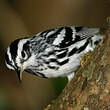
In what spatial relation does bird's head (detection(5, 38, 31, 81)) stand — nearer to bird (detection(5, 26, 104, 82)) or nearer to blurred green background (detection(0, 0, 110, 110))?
bird (detection(5, 26, 104, 82))

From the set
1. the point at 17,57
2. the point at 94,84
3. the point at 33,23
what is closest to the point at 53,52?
the point at 17,57

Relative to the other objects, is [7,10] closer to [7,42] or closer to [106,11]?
[7,42]

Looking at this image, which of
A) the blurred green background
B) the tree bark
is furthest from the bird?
the blurred green background

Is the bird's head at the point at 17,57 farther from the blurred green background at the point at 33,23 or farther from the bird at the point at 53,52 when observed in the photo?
the blurred green background at the point at 33,23

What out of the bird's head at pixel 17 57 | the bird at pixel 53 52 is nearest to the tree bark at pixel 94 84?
the bird at pixel 53 52

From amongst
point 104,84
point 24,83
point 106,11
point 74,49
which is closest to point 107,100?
point 104,84
